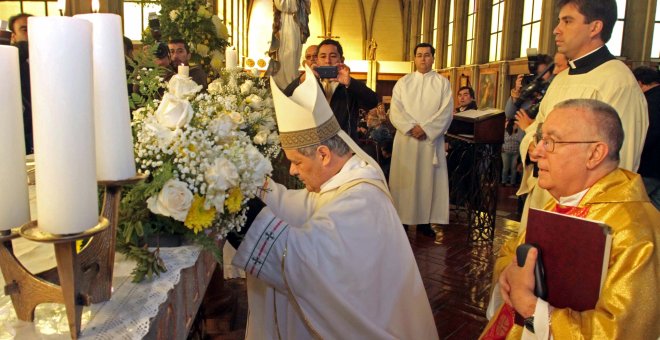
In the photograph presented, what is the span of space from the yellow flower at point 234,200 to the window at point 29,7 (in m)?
5.42

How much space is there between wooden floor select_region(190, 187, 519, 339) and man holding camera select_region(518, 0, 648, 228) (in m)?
0.84

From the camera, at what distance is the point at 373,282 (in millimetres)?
1716

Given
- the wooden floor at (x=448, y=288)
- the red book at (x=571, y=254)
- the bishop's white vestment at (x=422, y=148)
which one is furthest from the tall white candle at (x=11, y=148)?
the bishop's white vestment at (x=422, y=148)

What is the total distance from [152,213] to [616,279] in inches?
48.1

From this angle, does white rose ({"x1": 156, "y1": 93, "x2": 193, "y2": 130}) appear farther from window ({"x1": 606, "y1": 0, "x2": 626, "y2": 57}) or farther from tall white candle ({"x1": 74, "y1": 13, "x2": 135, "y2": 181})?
window ({"x1": 606, "y1": 0, "x2": 626, "y2": 57})

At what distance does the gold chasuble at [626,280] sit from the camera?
1317 mm

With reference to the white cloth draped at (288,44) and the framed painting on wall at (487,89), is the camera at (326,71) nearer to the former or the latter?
the white cloth draped at (288,44)

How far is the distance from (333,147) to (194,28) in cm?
222

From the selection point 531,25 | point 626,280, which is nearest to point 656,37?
point 531,25

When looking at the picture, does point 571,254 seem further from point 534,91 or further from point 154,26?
point 154,26

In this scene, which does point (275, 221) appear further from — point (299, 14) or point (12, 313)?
point (299, 14)

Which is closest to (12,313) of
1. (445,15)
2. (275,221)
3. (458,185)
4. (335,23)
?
→ (275,221)

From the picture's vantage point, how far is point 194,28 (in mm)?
3660

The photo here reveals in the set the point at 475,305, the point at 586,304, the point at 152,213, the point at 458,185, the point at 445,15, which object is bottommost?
the point at 475,305
